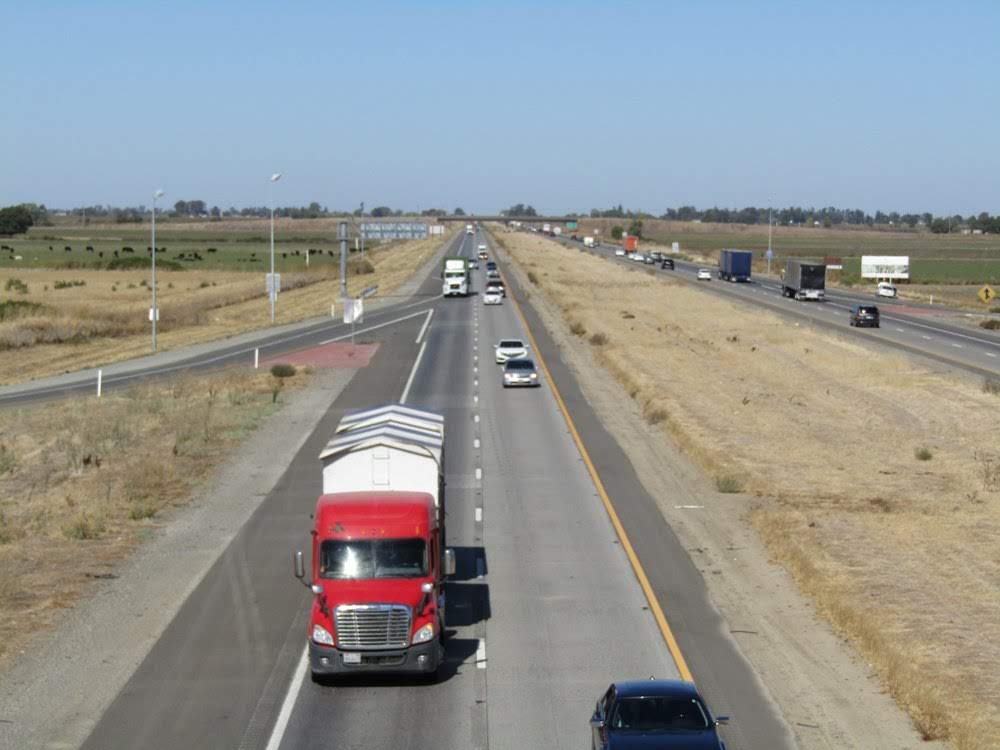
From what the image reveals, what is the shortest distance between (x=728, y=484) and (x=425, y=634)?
18.1 m

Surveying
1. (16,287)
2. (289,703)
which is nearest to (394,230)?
(16,287)

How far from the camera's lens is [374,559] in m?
19.2

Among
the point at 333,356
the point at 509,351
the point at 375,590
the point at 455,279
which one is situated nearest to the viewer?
the point at 375,590

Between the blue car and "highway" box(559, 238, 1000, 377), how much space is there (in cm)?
5374

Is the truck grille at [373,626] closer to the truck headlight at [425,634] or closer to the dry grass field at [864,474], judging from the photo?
the truck headlight at [425,634]

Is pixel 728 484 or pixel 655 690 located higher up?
pixel 655 690

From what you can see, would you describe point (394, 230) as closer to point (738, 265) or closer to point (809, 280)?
point (738, 265)

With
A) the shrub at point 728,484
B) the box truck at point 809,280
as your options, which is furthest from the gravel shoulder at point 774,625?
the box truck at point 809,280

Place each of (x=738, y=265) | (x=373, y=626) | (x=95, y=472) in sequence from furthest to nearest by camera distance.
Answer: (x=738, y=265), (x=95, y=472), (x=373, y=626)

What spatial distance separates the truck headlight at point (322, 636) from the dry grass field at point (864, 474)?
26.4ft

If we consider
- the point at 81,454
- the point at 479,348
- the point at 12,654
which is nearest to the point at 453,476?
the point at 81,454

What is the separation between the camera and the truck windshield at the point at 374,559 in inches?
751

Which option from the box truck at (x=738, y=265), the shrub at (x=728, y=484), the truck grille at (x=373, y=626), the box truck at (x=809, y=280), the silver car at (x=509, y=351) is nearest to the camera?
Result: the truck grille at (x=373, y=626)

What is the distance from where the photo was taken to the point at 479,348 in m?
71.5
